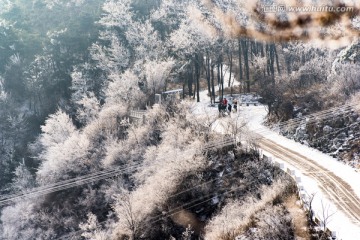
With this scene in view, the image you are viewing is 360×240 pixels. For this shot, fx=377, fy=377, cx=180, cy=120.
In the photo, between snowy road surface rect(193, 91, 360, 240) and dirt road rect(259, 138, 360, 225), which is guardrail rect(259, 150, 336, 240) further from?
dirt road rect(259, 138, 360, 225)

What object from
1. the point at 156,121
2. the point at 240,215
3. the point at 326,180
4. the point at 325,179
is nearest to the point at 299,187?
the point at 326,180

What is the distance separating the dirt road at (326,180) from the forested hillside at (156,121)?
223cm

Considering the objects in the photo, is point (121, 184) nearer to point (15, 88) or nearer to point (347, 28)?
point (347, 28)

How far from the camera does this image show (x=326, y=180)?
28188mm

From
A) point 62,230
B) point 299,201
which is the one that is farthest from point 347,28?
point 62,230

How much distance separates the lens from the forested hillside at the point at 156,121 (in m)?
34.2

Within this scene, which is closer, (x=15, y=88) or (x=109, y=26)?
(x=15, y=88)

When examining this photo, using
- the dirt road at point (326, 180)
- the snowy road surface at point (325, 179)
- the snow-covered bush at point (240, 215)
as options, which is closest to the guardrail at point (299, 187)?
the snowy road surface at point (325, 179)

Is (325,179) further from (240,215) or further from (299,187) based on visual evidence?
(240,215)

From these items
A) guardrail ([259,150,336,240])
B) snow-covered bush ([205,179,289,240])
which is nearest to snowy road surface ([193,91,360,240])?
guardrail ([259,150,336,240])

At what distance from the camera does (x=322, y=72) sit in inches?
2010

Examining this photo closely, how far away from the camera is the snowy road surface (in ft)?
73.8

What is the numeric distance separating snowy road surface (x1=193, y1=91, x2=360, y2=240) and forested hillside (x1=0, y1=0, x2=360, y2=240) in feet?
4.45

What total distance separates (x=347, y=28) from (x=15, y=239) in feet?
158
